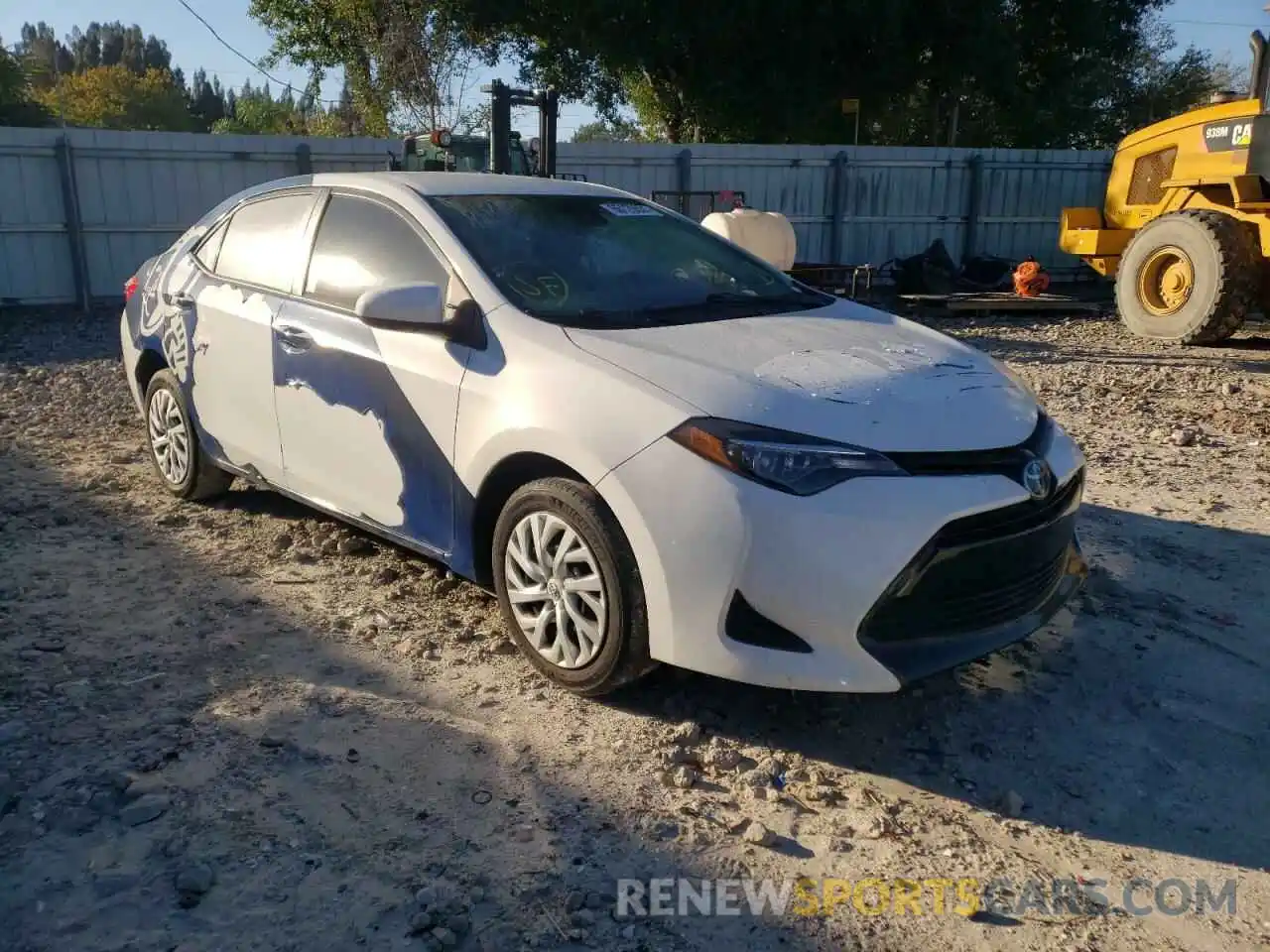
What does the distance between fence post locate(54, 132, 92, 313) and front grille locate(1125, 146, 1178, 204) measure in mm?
12853

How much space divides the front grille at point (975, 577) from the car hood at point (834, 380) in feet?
0.78

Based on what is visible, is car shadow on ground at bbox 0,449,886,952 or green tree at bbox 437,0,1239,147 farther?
green tree at bbox 437,0,1239,147

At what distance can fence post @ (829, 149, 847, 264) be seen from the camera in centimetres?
1711

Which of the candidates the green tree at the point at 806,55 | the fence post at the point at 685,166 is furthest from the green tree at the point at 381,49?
the fence post at the point at 685,166

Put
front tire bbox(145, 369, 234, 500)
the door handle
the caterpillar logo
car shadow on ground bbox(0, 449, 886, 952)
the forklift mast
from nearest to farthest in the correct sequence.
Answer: car shadow on ground bbox(0, 449, 886, 952) → the door handle → front tire bbox(145, 369, 234, 500) → the caterpillar logo → the forklift mast

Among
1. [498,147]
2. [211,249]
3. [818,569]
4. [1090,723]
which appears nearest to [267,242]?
[211,249]

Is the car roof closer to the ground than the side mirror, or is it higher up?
higher up

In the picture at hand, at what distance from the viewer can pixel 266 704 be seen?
11.3 feet

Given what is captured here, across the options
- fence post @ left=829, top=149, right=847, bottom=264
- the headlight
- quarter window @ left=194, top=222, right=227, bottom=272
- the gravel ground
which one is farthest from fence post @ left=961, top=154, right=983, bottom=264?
the headlight

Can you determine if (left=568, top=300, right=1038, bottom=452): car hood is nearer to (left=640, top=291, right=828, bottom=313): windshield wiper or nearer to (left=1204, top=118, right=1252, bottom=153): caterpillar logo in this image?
(left=640, top=291, right=828, bottom=313): windshield wiper

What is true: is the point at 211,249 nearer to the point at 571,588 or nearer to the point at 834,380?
the point at 571,588

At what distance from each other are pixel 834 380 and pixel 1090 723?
1.38 metres

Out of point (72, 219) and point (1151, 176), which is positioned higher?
point (1151, 176)

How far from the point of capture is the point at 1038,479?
3195 millimetres
